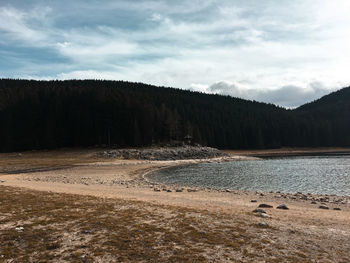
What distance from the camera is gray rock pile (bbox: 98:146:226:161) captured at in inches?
2928

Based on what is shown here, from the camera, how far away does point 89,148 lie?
86125 millimetres

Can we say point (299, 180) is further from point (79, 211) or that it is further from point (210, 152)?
point (210, 152)

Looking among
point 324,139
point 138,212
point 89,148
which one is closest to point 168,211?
point 138,212

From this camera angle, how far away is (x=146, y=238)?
1126cm

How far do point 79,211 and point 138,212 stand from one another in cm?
325

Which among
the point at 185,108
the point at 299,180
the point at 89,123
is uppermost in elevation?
the point at 185,108

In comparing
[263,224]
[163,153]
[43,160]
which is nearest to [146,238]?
[263,224]

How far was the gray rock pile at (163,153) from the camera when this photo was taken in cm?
7438

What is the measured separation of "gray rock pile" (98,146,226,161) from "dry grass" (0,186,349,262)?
58.8 m

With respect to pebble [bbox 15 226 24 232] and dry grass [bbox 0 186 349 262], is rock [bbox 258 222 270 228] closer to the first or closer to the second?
dry grass [bbox 0 186 349 262]

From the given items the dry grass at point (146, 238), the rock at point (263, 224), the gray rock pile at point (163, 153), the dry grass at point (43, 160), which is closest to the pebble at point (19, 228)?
the dry grass at point (146, 238)

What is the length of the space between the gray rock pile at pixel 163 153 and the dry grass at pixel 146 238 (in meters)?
58.8

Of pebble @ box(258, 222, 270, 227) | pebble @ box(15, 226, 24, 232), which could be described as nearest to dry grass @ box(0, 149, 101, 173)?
pebble @ box(15, 226, 24, 232)

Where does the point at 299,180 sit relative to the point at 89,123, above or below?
below
